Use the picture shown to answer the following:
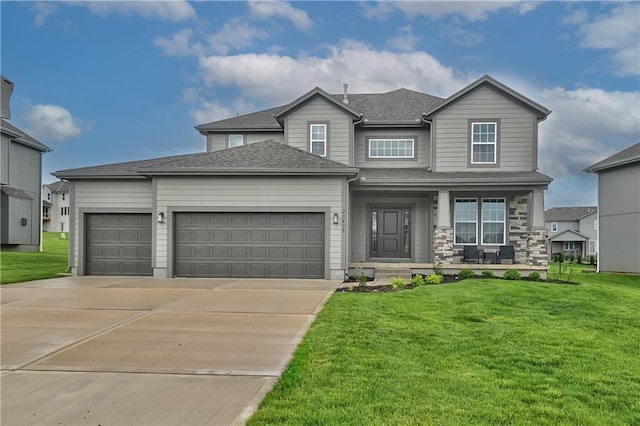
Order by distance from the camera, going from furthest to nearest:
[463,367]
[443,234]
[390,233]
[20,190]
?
1. [20,190]
2. [390,233]
3. [443,234]
4. [463,367]

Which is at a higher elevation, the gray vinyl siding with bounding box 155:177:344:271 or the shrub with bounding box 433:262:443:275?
the gray vinyl siding with bounding box 155:177:344:271

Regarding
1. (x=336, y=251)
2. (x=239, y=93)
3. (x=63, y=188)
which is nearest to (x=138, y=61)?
(x=239, y=93)

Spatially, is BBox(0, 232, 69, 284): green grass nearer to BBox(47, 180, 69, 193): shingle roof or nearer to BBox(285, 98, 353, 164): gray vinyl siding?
BBox(285, 98, 353, 164): gray vinyl siding

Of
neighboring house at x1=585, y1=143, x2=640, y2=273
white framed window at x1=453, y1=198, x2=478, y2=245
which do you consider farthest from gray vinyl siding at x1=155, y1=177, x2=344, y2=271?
neighboring house at x1=585, y1=143, x2=640, y2=273

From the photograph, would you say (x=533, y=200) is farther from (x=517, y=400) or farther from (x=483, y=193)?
(x=517, y=400)

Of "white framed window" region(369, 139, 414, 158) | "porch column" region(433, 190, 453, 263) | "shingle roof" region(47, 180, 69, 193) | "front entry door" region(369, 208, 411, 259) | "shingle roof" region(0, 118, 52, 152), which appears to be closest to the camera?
"porch column" region(433, 190, 453, 263)

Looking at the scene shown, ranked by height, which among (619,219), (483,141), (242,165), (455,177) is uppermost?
(483,141)

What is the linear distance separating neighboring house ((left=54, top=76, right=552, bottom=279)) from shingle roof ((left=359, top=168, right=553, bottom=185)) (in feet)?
0.15

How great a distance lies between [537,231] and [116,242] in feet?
46.9

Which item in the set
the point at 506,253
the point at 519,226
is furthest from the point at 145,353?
the point at 519,226

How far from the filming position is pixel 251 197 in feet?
49.2

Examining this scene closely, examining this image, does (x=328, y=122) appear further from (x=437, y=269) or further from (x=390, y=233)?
(x=437, y=269)

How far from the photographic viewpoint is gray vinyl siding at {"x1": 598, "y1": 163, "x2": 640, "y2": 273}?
20172mm

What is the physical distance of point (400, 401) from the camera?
4.20 m
